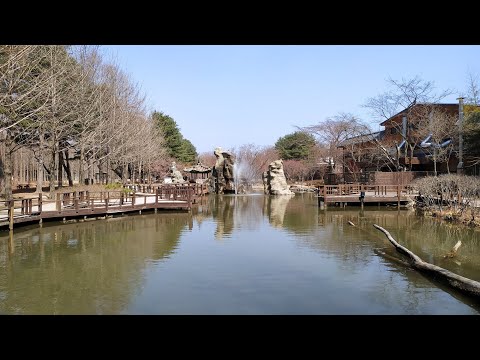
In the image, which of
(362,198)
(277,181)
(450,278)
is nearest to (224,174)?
(277,181)

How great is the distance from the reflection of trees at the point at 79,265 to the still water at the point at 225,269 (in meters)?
0.02

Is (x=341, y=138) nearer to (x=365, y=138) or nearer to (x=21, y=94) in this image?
(x=365, y=138)

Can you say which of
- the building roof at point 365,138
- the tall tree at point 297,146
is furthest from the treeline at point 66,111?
the tall tree at point 297,146

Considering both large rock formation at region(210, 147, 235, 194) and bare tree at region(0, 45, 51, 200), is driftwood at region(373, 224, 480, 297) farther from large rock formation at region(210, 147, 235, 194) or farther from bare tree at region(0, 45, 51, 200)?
large rock formation at region(210, 147, 235, 194)

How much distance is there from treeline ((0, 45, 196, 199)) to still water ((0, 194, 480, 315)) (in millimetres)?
5954

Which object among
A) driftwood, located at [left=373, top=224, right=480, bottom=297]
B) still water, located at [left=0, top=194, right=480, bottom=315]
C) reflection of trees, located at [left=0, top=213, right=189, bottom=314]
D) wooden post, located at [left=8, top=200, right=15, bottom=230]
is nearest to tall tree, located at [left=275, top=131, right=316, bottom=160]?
still water, located at [left=0, top=194, right=480, bottom=315]

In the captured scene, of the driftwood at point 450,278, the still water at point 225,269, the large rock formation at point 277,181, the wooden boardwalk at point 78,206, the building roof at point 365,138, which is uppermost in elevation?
the building roof at point 365,138

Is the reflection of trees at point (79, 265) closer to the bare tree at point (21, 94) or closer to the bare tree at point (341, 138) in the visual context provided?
the bare tree at point (21, 94)

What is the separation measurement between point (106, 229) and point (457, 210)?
44.7 ft

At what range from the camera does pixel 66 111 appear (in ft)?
75.3

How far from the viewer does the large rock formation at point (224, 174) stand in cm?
4019

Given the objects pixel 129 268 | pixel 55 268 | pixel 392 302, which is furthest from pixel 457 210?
pixel 55 268

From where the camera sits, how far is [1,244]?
1153 cm
